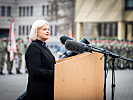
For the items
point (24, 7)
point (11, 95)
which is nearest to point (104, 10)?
point (24, 7)

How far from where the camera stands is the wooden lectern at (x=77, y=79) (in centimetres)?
282

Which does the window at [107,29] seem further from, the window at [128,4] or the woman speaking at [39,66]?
the woman speaking at [39,66]

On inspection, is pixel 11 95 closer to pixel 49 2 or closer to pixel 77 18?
pixel 77 18

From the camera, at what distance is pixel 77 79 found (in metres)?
2.87

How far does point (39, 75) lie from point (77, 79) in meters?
0.49

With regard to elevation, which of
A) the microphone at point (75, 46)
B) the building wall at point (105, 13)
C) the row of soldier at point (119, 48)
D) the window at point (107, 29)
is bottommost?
the row of soldier at point (119, 48)

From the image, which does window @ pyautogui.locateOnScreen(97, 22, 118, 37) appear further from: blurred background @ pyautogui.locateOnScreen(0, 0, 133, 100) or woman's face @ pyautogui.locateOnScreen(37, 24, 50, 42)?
woman's face @ pyautogui.locateOnScreen(37, 24, 50, 42)

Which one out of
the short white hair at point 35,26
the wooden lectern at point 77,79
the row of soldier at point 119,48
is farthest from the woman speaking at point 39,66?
the row of soldier at point 119,48

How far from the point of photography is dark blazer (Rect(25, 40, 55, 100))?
3102 millimetres

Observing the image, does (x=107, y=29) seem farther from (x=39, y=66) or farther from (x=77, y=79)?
(x=77, y=79)

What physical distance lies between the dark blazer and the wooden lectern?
34 cm

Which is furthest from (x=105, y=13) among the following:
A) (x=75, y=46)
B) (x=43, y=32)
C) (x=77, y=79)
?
(x=77, y=79)

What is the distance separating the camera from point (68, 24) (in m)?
38.6

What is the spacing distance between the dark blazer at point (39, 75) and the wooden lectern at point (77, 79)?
1.10ft
